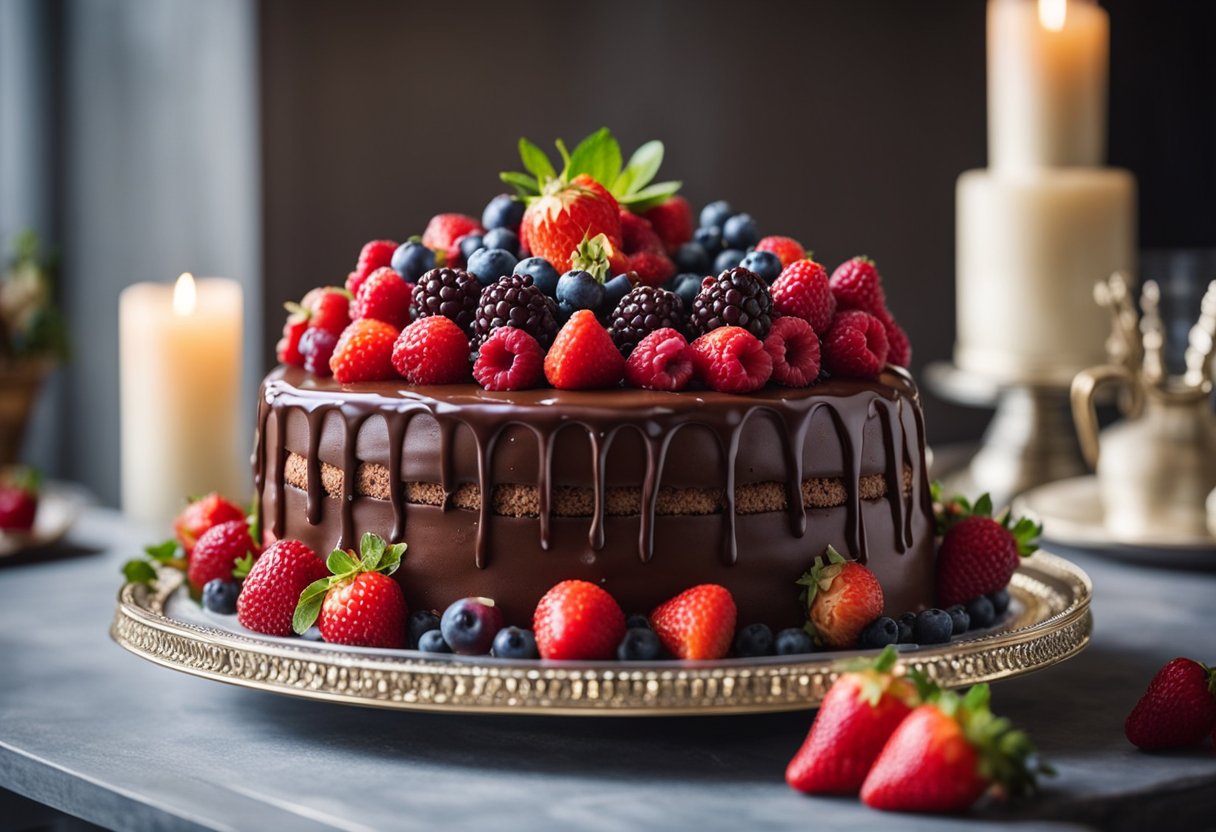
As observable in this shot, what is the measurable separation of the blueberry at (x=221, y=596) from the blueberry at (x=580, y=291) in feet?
1.85

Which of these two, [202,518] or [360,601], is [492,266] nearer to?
[360,601]

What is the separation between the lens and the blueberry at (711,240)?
2.09m

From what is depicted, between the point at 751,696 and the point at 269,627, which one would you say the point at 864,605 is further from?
the point at 269,627

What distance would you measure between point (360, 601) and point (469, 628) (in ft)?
0.43

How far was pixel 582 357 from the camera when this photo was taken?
1.72 m

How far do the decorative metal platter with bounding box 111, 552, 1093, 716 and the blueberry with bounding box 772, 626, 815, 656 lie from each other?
0.07 m

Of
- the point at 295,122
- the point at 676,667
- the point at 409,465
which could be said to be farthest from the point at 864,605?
the point at 295,122

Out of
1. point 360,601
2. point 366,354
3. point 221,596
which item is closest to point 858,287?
point 366,354

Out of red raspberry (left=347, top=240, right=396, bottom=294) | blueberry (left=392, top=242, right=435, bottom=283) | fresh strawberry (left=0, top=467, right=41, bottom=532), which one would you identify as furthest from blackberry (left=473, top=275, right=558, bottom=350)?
fresh strawberry (left=0, top=467, right=41, bottom=532)

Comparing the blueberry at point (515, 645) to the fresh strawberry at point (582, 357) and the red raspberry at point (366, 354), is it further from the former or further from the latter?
the red raspberry at point (366, 354)

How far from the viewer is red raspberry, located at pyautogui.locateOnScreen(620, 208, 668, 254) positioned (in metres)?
2.04

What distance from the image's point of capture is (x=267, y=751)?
167 centimetres

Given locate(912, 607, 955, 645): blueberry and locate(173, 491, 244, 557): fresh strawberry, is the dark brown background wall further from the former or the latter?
locate(912, 607, 955, 645): blueberry

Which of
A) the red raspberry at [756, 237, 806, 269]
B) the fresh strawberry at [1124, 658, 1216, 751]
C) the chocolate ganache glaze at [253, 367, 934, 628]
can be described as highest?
the red raspberry at [756, 237, 806, 269]
